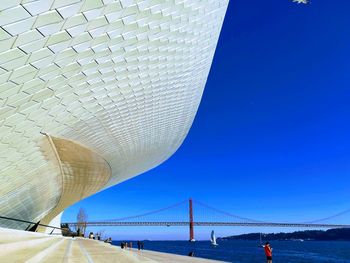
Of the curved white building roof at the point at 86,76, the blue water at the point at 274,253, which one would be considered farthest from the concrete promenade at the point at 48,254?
the blue water at the point at 274,253

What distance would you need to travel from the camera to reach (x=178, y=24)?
8633 millimetres

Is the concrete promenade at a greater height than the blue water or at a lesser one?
lesser

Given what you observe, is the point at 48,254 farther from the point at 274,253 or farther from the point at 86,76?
the point at 274,253

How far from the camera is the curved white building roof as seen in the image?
5699 millimetres

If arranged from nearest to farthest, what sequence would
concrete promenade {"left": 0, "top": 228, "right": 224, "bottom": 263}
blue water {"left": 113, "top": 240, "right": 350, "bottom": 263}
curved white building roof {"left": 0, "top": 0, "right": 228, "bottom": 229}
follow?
curved white building roof {"left": 0, "top": 0, "right": 228, "bottom": 229} < concrete promenade {"left": 0, "top": 228, "right": 224, "bottom": 263} < blue water {"left": 113, "top": 240, "right": 350, "bottom": 263}

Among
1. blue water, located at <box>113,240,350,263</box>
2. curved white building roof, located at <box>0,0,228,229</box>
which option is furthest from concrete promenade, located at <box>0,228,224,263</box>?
blue water, located at <box>113,240,350,263</box>

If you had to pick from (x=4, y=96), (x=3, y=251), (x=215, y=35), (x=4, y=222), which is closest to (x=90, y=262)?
(x=3, y=251)

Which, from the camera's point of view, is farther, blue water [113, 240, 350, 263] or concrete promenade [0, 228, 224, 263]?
blue water [113, 240, 350, 263]

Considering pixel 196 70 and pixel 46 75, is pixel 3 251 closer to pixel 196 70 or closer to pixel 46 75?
pixel 46 75

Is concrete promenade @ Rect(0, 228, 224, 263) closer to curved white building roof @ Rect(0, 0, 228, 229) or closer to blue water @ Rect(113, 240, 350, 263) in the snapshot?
curved white building roof @ Rect(0, 0, 228, 229)

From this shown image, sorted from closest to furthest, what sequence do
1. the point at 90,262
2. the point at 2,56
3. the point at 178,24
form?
the point at 2,56
the point at 90,262
the point at 178,24

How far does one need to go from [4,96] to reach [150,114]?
8.10 m

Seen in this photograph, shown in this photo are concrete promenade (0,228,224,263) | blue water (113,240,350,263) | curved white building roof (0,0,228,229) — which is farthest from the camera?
blue water (113,240,350,263)

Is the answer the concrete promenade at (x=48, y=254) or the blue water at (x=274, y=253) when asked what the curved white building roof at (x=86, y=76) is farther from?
the blue water at (x=274, y=253)
